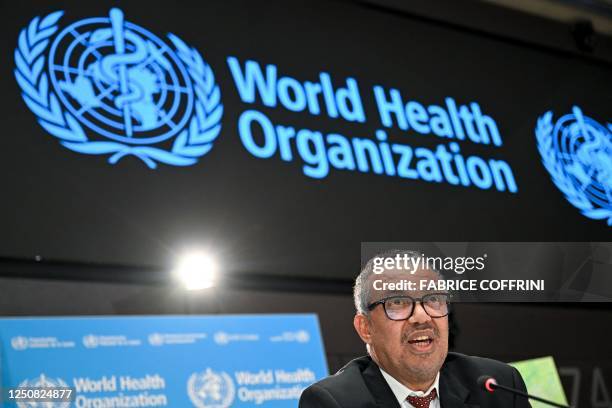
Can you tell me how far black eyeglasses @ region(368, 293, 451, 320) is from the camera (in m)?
1.95

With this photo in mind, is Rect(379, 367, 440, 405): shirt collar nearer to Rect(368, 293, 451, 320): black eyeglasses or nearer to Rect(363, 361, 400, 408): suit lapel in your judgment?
Rect(363, 361, 400, 408): suit lapel

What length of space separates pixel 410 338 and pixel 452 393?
0.20 m

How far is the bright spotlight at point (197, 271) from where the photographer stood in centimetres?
547

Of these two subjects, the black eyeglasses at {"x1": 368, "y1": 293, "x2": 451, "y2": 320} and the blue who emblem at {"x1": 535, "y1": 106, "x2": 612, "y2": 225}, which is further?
the blue who emblem at {"x1": 535, "y1": 106, "x2": 612, "y2": 225}

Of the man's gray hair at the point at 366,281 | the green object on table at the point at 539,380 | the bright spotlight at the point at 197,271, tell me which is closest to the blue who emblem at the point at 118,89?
the bright spotlight at the point at 197,271

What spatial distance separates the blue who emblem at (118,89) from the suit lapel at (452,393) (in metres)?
3.62

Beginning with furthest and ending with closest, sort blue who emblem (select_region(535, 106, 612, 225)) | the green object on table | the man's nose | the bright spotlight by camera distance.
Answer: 1. blue who emblem (select_region(535, 106, 612, 225))
2. the bright spotlight
3. the green object on table
4. the man's nose

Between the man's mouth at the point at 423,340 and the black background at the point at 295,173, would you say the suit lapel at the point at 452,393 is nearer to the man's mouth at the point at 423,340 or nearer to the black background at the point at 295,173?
the man's mouth at the point at 423,340

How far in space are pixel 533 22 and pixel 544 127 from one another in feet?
3.29

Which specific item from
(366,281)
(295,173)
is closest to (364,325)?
(366,281)

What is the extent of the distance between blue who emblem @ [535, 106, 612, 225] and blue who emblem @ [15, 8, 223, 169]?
303 centimetres

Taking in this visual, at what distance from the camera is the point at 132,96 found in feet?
18.0

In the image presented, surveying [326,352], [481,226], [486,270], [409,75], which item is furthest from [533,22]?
[486,270]

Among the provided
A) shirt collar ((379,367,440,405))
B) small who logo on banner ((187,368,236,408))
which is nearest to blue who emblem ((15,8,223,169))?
small who logo on banner ((187,368,236,408))
